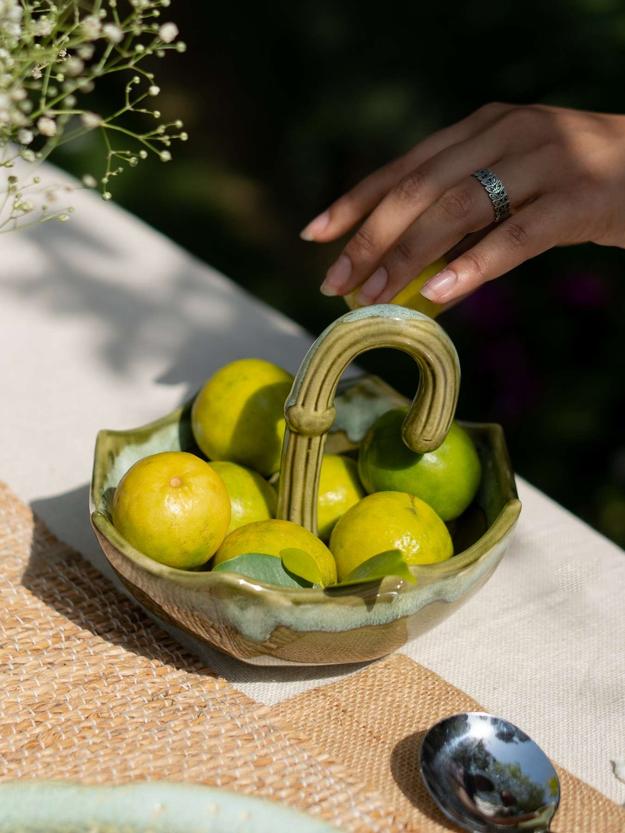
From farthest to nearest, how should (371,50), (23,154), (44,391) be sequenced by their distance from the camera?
(371,50)
(44,391)
(23,154)

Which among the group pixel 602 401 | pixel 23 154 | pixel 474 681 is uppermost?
pixel 23 154

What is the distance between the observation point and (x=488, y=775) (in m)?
0.69

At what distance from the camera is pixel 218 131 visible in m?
3.45

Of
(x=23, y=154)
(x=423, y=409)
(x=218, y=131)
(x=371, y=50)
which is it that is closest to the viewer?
(x=23, y=154)

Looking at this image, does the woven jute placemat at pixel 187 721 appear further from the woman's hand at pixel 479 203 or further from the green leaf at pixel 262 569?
the woman's hand at pixel 479 203

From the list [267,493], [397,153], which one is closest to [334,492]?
[267,493]

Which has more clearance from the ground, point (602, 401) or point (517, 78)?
point (517, 78)

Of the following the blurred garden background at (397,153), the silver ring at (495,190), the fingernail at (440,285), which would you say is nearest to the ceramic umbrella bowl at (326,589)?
the fingernail at (440,285)

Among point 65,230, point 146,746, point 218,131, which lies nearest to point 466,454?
point 146,746

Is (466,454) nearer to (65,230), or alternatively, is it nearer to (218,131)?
(65,230)

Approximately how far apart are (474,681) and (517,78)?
1.91 m

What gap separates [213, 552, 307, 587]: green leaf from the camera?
2.39ft

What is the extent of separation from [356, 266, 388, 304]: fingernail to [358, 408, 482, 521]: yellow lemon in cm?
13

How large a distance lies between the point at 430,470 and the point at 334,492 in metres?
0.09
